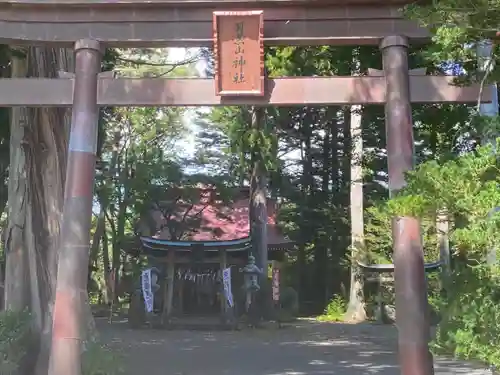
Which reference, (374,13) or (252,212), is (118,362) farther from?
(252,212)

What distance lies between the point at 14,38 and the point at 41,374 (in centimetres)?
359

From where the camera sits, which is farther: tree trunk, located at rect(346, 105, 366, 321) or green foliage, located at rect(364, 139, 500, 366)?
tree trunk, located at rect(346, 105, 366, 321)

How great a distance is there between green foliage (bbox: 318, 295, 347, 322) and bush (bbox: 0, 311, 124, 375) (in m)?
13.7

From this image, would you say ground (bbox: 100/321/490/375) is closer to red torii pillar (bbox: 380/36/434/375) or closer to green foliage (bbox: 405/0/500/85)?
red torii pillar (bbox: 380/36/434/375)

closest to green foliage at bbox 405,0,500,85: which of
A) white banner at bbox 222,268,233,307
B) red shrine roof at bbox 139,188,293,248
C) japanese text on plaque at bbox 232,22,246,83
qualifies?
japanese text on plaque at bbox 232,22,246,83

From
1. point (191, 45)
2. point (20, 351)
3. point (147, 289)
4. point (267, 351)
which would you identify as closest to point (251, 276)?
point (147, 289)

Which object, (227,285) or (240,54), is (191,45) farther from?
(227,285)

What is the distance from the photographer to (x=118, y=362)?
240 inches

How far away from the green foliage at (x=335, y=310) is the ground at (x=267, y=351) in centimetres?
293

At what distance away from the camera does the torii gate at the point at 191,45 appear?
5305mm

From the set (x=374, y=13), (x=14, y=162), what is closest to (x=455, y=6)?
(x=374, y=13)

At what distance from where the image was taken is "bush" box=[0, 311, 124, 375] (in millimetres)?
5699

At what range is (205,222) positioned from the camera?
804 inches

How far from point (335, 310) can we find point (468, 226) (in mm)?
17132
